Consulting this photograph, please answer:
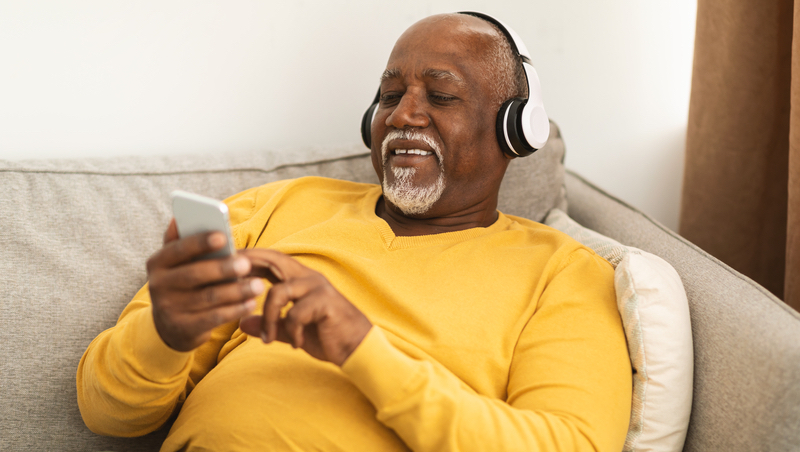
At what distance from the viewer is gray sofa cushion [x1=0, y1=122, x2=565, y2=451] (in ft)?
3.46

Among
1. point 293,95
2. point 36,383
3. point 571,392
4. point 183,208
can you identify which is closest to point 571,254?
point 571,392

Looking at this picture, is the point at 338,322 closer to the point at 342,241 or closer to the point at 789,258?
the point at 342,241

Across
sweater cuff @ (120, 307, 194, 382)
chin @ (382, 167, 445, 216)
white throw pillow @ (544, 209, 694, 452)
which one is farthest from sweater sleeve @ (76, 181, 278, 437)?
white throw pillow @ (544, 209, 694, 452)

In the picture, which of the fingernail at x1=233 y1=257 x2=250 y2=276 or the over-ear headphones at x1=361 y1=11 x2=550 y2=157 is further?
the over-ear headphones at x1=361 y1=11 x2=550 y2=157

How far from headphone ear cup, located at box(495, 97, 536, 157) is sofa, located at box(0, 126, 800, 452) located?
12.8 inches

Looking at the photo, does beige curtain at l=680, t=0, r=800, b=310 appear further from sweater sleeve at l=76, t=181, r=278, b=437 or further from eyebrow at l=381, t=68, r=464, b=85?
sweater sleeve at l=76, t=181, r=278, b=437

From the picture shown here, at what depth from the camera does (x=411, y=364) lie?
0.76 meters

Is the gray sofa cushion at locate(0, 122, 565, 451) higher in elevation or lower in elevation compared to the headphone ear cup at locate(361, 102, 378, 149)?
lower

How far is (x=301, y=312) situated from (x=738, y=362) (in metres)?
0.68

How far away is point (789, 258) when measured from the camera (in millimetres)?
1327

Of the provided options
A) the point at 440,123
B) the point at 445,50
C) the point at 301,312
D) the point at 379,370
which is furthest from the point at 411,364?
the point at 445,50

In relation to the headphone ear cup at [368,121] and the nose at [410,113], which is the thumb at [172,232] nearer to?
the nose at [410,113]

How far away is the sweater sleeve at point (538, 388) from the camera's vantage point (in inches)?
29.2

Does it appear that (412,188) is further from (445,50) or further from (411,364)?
(411,364)
